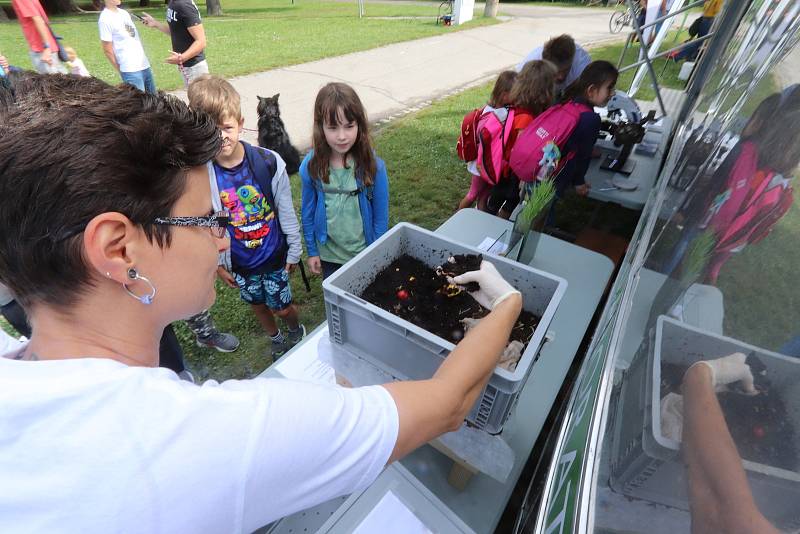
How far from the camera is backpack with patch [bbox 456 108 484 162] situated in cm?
320

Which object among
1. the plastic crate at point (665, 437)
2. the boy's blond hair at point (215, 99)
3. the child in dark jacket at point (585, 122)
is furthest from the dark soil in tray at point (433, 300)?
the child in dark jacket at point (585, 122)

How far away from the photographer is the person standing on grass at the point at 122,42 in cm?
541

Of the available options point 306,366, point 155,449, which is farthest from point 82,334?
point 306,366

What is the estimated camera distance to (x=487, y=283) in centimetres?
130

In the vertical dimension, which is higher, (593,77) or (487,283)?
(593,77)

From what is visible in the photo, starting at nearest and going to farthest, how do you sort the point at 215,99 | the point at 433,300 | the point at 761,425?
the point at 761,425
the point at 433,300
the point at 215,99

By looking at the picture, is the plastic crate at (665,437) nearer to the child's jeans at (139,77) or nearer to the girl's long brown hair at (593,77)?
the girl's long brown hair at (593,77)

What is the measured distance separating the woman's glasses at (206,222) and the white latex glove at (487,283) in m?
0.77

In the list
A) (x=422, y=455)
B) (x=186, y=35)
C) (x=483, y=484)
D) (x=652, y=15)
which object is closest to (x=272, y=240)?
(x=422, y=455)

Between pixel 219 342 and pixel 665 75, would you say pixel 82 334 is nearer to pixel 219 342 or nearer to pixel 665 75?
pixel 219 342

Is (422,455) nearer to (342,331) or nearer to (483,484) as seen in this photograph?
(483,484)

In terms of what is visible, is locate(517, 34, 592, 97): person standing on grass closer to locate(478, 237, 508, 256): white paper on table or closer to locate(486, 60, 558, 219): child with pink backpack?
locate(486, 60, 558, 219): child with pink backpack

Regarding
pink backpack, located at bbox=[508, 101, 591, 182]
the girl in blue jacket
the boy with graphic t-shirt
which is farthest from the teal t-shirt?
pink backpack, located at bbox=[508, 101, 591, 182]

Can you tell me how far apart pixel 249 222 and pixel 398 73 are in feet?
28.2
